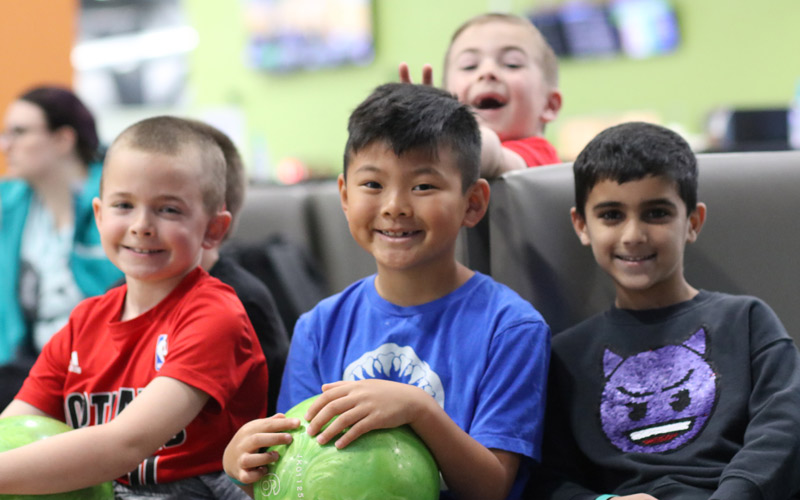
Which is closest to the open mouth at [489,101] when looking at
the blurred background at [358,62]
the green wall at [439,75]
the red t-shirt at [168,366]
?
the red t-shirt at [168,366]

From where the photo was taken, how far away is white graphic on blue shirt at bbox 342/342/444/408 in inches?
65.2

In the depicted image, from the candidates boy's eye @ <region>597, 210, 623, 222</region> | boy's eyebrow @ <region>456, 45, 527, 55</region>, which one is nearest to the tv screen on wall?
boy's eyebrow @ <region>456, 45, 527, 55</region>

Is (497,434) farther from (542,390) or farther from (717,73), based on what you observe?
(717,73)

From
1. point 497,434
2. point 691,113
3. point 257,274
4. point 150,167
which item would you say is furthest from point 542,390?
point 691,113

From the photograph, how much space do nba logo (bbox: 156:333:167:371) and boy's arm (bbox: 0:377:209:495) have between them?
0.36ft

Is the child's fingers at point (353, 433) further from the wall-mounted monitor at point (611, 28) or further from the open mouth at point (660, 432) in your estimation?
the wall-mounted monitor at point (611, 28)

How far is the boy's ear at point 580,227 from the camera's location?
1.84m

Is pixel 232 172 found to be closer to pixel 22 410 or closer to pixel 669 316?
pixel 22 410

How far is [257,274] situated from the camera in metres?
2.69

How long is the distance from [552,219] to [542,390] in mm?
505

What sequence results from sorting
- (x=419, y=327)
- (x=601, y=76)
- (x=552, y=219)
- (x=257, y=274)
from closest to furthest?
(x=419, y=327) < (x=552, y=219) < (x=257, y=274) < (x=601, y=76)

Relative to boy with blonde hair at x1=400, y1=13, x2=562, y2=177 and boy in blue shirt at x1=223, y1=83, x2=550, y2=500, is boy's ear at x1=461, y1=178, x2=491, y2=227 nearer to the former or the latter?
boy in blue shirt at x1=223, y1=83, x2=550, y2=500

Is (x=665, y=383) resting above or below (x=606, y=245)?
below

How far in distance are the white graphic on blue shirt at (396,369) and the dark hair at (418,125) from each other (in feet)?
1.16
